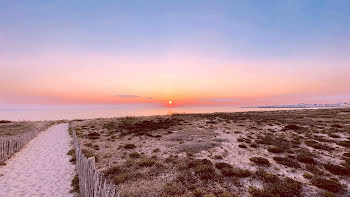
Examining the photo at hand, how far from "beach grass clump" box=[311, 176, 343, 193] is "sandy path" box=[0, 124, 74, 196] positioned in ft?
46.5

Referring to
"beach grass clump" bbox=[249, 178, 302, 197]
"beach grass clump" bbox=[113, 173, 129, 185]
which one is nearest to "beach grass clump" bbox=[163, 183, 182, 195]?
"beach grass clump" bbox=[113, 173, 129, 185]

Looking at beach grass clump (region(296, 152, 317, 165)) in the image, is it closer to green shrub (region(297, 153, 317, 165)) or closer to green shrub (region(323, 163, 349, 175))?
green shrub (region(297, 153, 317, 165))

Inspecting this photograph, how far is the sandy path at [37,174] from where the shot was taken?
991 centimetres

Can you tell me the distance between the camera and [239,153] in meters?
15.6

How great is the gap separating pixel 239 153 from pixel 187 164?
5.77 m

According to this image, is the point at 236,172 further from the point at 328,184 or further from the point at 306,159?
the point at 306,159

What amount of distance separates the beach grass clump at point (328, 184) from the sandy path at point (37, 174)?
46.5 ft

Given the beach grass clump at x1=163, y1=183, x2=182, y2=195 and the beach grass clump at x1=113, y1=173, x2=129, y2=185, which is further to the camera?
the beach grass clump at x1=113, y1=173, x2=129, y2=185

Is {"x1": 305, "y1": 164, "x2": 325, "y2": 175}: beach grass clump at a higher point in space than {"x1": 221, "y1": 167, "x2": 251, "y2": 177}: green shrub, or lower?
lower

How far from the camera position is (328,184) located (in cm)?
952

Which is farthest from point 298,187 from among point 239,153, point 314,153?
point 314,153

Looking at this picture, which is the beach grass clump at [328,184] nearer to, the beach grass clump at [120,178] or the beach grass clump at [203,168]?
the beach grass clump at [203,168]

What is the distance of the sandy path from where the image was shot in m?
9.91

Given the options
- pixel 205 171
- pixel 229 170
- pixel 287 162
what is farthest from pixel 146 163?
pixel 287 162
